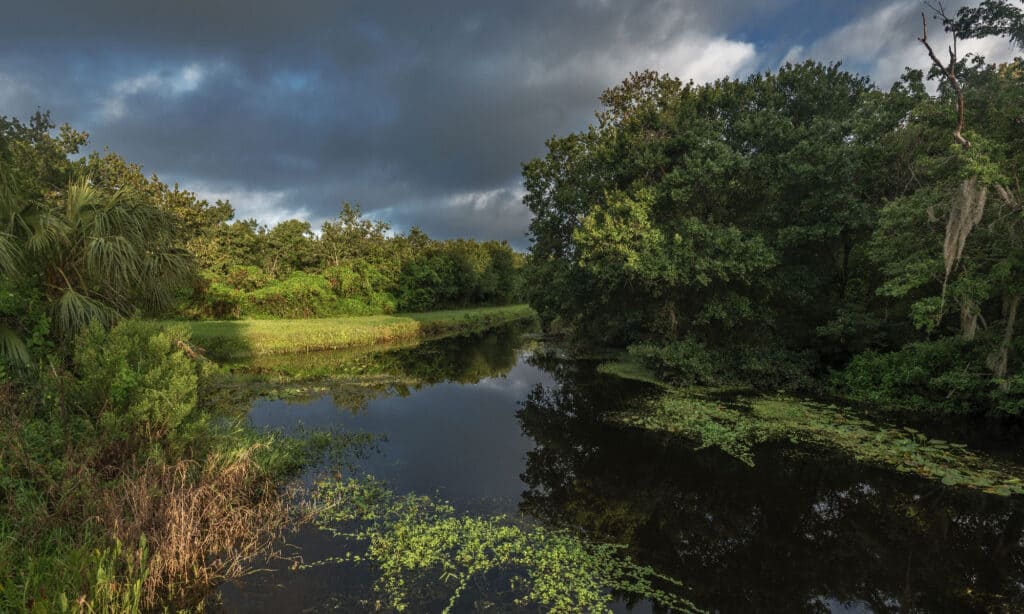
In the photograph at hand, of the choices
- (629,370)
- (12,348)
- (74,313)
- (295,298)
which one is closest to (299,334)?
(295,298)

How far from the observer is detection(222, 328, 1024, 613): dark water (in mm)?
6539

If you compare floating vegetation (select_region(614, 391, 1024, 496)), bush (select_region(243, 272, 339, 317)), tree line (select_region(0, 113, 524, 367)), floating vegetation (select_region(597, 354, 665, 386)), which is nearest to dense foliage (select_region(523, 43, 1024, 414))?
floating vegetation (select_region(597, 354, 665, 386))

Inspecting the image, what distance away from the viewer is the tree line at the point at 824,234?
42.0ft

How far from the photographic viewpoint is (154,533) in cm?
588

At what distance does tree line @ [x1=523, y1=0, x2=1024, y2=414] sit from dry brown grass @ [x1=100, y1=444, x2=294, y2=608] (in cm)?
1567

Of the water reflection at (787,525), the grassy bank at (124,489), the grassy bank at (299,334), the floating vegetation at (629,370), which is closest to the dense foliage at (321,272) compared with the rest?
the grassy bank at (299,334)

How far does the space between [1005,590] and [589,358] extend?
877 inches

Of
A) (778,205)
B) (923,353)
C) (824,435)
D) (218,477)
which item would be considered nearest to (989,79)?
(778,205)

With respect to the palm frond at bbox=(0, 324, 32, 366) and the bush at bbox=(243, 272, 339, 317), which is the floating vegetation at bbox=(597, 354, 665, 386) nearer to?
the palm frond at bbox=(0, 324, 32, 366)

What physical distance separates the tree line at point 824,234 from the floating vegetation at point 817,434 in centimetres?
262

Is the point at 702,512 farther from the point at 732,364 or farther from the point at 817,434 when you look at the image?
the point at 732,364

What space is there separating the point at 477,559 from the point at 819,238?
18.6 m

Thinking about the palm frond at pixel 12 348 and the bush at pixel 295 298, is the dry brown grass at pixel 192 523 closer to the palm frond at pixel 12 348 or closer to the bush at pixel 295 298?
the palm frond at pixel 12 348

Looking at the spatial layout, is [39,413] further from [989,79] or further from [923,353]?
[989,79]
